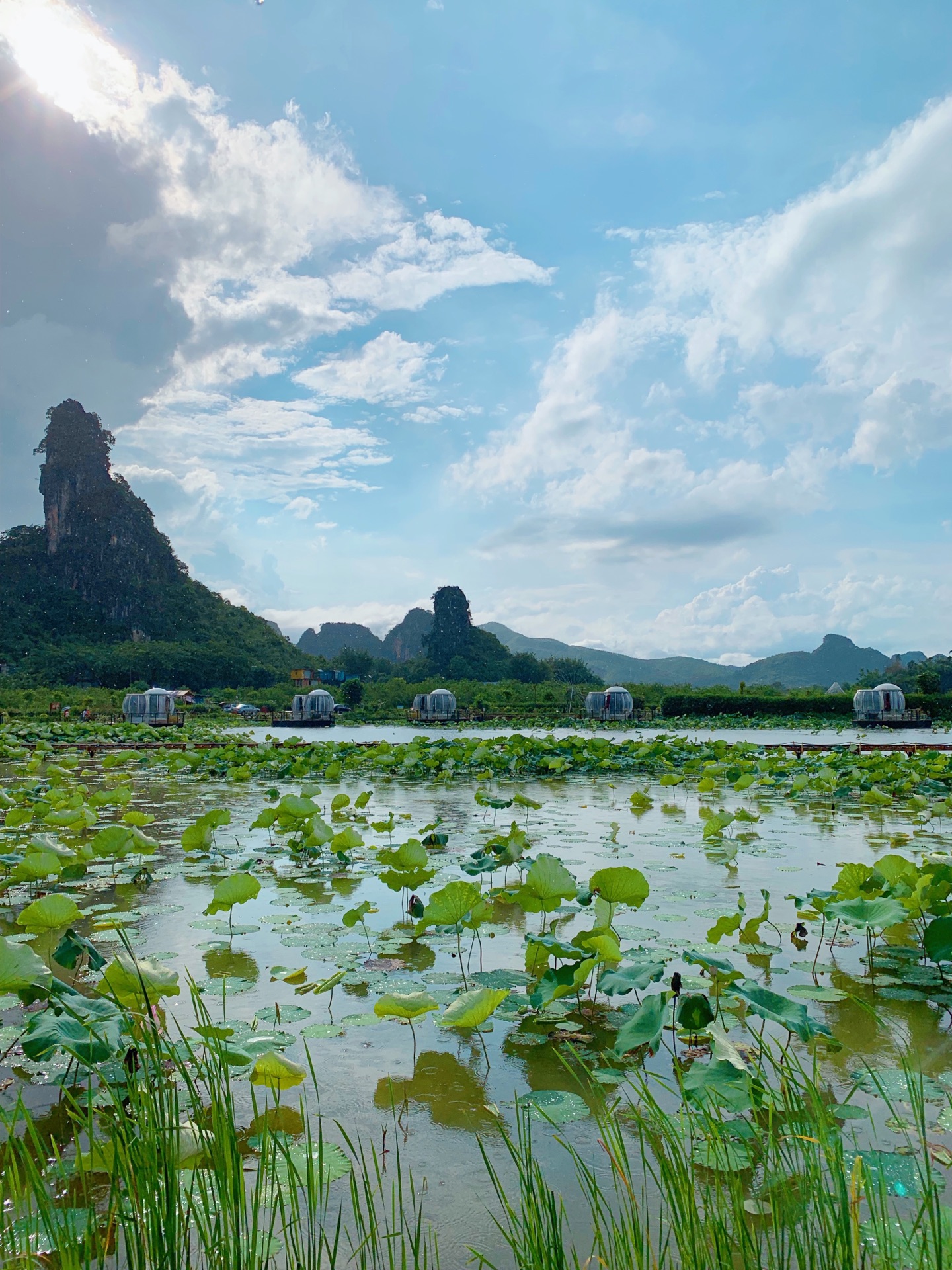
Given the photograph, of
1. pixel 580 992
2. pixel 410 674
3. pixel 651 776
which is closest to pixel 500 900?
pixel 580 992

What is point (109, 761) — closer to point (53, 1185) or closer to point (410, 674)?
point (53, 1185)

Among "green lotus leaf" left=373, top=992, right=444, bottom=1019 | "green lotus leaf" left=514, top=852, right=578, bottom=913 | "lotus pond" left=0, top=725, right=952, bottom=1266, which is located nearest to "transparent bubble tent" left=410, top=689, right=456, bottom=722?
"lotus pond" left=0, top=725, right=952, bottom=1266

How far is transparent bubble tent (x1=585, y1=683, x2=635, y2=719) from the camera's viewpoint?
91.9 feet

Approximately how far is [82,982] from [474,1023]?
4.60 feet

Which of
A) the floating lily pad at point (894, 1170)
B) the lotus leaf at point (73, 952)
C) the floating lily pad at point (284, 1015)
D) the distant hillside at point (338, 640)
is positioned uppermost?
the distant hillside at point (338, 640)

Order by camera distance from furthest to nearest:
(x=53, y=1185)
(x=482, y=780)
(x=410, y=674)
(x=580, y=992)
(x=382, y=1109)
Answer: (x=410, y=674), (x=482, y=780), (x=580, y=992), (x=382, y=1109), (x=53, y=1185)

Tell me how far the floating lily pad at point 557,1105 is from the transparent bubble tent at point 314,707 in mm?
24643

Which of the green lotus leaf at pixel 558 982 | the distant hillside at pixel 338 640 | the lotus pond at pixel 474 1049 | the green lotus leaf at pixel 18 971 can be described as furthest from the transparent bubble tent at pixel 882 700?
the distant hillside at pixel 338 640

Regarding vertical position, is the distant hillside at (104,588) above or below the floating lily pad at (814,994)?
above

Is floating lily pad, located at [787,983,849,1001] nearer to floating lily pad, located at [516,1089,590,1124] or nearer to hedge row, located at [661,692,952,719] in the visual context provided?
floating lily pad, located at [516,1089,590,1124]

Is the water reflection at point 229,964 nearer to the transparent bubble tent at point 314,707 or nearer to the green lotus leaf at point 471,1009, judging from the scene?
the green lotus leaf at point 471,1009

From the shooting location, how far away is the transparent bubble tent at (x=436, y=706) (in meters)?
27.5

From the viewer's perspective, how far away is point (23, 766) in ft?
30.2

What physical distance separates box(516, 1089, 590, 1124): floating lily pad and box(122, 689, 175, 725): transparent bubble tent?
23787mm
